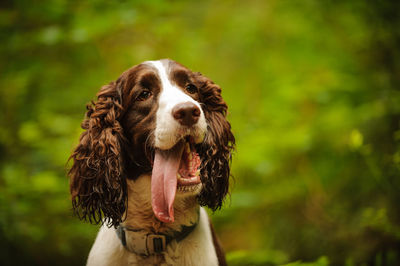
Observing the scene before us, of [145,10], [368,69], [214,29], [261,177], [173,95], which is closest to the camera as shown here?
[173,95]

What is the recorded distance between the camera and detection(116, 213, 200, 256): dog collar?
231 cm

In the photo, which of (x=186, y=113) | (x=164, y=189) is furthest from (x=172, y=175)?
(x=186, y=113)

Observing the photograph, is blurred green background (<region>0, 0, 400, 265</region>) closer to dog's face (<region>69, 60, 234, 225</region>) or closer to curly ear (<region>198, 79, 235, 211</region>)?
curly ear (<region>198, 79, 235, 211</region>)

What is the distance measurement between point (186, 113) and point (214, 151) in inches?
18.8

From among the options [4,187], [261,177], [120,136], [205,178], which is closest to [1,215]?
[4,187]

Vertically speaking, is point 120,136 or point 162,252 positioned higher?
point 120,136

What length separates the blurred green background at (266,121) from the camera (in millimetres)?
4172

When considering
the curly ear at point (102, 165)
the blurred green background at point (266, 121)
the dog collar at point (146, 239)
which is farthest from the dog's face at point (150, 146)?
the blurred green background at point (266, 121)

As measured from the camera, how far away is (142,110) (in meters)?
A: 2.41

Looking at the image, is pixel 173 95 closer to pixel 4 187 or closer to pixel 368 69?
pixel 4 187

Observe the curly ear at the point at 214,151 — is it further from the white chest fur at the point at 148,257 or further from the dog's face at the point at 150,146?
the white chest fur at the point at 148,257

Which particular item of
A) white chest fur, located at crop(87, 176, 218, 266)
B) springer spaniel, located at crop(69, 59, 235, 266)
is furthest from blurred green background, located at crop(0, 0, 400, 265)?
springer spaniel, located at crop(69, 59, 235, 266)

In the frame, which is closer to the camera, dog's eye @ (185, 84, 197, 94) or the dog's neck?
the dog's neck

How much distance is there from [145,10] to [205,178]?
12.0ft
